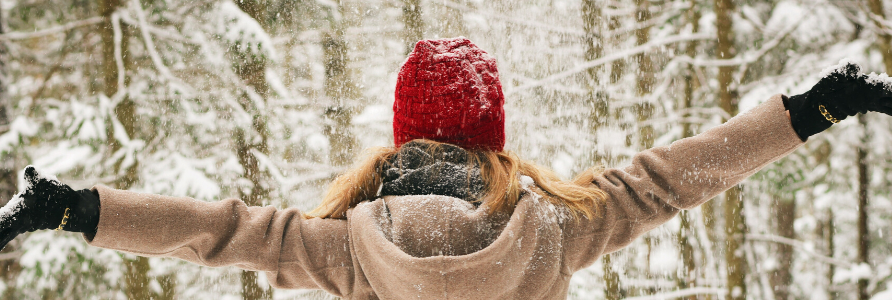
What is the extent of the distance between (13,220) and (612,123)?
5041mm

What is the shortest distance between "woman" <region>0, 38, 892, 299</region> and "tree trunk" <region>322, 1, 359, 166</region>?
3.92 m

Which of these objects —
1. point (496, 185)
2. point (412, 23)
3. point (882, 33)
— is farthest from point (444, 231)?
point (882, 33)

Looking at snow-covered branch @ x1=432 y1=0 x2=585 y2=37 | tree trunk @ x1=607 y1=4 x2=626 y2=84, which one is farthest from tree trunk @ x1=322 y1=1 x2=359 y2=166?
tree trunk @ x1=607 y1=4 x2=626 y2=84

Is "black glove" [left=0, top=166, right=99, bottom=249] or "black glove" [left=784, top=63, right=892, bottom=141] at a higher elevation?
"black glove" [left=784, top=63, right=892, bottom=141]

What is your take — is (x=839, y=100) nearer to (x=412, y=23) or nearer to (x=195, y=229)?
(x=195, y=229)

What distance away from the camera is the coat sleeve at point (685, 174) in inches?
56.6

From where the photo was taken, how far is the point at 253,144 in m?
4.76

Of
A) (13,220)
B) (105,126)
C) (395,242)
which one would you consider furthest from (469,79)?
(105,126)

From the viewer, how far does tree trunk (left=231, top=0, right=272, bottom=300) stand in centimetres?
470

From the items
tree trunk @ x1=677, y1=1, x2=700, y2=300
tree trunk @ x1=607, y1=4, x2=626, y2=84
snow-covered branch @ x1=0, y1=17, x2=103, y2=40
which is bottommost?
tree trunk @ x1=677, y1=1, x2=700, y2=300

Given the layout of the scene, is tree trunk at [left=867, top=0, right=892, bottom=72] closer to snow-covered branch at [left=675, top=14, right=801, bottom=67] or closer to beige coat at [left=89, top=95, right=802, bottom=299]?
snow-covered branch at [left=675, top=14, right=801, bottom=67]

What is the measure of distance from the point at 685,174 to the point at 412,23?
4.41m

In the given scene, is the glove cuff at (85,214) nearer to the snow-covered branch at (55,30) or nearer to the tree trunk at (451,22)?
the snow-covered branch at (55,30)

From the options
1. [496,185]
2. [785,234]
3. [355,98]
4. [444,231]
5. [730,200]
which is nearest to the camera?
[444,231]
